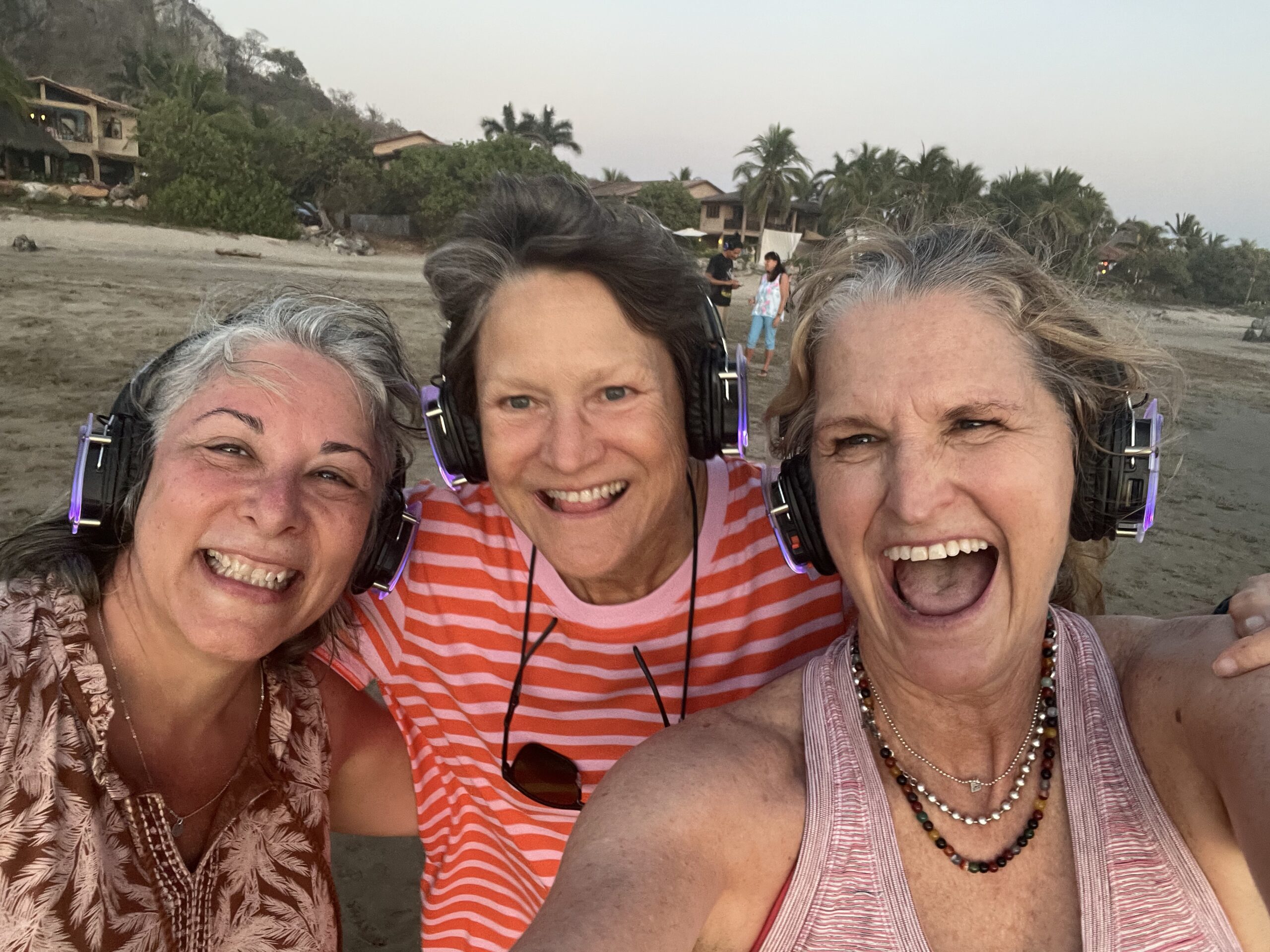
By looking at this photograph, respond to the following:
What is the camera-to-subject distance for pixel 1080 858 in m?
1.63

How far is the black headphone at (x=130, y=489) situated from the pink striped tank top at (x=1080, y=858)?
1.30 meters

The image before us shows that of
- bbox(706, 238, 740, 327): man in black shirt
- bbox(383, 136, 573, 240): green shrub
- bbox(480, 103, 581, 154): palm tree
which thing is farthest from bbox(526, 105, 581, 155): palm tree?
bbox(706, 238, 740, 327): man in black shirt

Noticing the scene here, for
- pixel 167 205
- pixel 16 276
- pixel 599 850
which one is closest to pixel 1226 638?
pixel 599 850

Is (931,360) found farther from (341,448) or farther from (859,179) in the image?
(859,179)

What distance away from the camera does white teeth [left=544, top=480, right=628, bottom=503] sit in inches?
95.3

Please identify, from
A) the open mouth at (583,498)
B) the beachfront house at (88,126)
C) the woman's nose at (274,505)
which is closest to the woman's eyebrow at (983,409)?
the open mouth at (583,498)

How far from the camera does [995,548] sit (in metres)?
1.95

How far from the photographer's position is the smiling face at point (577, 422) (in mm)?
2311

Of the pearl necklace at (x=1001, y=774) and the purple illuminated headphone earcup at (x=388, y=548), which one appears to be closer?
the pearl necklace at (x=1001, y=774)

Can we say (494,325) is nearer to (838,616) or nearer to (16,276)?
(838,616)

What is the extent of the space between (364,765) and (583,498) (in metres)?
1.20

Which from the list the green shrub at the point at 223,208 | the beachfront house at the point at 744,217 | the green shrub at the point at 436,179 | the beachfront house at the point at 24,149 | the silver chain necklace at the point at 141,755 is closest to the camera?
the silver chain necklace at the point at 141,755

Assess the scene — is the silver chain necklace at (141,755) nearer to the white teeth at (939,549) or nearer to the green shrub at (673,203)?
the white teeth at (939,549)

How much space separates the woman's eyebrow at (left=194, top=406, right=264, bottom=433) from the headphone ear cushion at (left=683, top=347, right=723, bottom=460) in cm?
121
